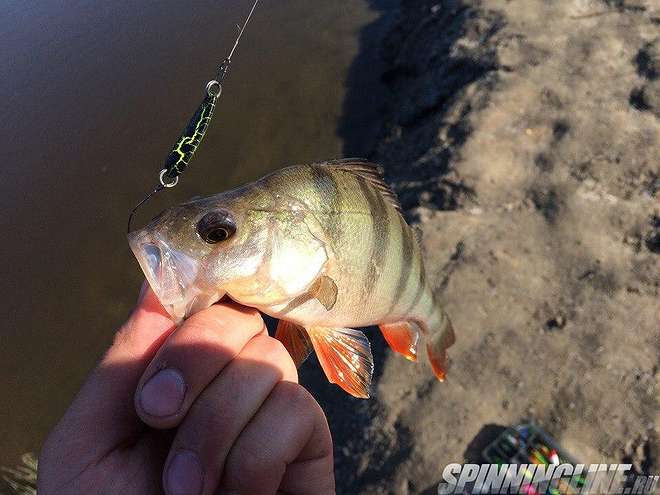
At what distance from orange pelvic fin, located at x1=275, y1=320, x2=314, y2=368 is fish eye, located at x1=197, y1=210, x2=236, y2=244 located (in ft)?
1.40

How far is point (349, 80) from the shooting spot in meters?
7.04

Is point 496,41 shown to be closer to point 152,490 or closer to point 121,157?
point 121,157

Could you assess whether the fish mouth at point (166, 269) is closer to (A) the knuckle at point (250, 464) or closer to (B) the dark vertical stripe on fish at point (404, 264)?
(A) the knuckle at point (250, 464)

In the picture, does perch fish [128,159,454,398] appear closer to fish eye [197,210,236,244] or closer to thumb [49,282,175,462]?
fish eye [197,210,236,244]

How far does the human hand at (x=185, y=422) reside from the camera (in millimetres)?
1106

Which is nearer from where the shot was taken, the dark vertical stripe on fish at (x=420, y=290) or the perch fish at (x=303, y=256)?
the perch fish at (x=303, y=256)

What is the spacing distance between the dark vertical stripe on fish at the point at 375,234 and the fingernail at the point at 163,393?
67 centimetres

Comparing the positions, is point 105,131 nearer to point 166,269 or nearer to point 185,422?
point 166,269

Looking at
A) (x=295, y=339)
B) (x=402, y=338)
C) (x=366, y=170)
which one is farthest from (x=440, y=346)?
(x=366, y=170)

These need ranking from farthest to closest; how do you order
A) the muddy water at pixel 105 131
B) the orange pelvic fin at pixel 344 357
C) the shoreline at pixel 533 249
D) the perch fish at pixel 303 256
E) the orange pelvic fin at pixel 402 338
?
the muddy water at pixel 105 131, the shoreline at pixel 533 249, the orange pelvic fin at pixel 402 338, the orange pelvic fin at pixel 344 357, the perch fish at pixel 303 256

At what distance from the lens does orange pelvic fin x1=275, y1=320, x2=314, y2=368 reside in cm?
162

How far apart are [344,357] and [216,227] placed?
0.64 m

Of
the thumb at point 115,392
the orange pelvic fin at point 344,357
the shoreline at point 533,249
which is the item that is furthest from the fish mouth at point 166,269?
the shoreline at point 533,249

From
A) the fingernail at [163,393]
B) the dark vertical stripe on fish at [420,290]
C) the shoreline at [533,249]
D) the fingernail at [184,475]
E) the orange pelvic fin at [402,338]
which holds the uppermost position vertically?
the fingernail at [163,393]
